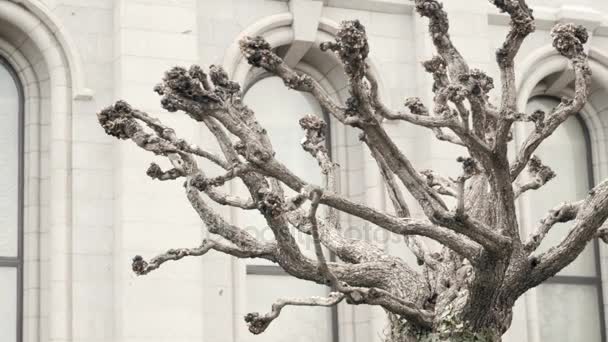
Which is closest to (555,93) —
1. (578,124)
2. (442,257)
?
(578,124)

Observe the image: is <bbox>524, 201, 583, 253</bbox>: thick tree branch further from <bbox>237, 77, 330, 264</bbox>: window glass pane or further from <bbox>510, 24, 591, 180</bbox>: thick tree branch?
<bbox>237, 77, 330, 264</bbox>: window glass pane

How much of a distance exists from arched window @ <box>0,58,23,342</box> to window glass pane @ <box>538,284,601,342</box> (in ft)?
A: 28.7

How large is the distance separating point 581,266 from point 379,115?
994 centimetres

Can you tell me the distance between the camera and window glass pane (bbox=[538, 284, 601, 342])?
78.7ft

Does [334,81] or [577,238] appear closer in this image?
[577,238]

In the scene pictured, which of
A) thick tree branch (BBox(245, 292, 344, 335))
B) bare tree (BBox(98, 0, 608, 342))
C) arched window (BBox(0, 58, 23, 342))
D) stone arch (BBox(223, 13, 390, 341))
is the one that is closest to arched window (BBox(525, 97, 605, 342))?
stone arch (BBox(223, 13, 390, 341))

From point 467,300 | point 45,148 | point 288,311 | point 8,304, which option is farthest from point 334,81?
point 467,300

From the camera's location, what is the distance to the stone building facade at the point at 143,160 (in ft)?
65.2

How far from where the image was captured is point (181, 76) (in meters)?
14.4

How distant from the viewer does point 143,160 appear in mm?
20203

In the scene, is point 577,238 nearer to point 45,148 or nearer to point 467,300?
point 467,300

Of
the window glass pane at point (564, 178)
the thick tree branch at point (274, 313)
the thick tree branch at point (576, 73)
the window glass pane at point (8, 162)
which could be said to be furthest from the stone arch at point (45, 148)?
the window glass pane at point (564, 178)

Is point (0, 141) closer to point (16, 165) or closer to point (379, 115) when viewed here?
point (16, 165)

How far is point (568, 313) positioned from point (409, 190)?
950 cm
